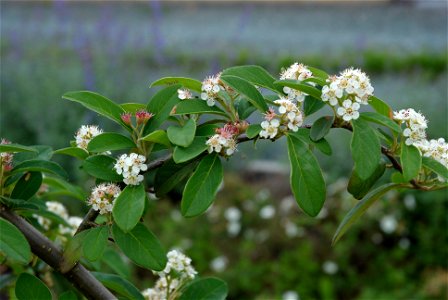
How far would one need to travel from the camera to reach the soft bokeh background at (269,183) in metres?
3.32

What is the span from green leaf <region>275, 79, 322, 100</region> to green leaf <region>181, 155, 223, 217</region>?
0.40 feet

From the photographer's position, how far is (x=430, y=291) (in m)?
3.10

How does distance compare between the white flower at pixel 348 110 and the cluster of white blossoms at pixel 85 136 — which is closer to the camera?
the white flower at pixel 348 110

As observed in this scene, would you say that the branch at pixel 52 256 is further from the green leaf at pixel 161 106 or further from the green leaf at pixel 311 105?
the green leaf at pixel 311 105

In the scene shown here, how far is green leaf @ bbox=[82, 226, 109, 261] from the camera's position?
0.87 meters

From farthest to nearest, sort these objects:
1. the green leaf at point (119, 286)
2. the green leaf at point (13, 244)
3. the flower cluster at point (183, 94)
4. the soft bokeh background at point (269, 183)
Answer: the soft bokeh background at point (269, 183) → the green leaf at point (119, 286) → the flower cluster at point (183, 94) → the green leaf at point (13, 244)

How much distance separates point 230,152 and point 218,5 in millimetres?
10237

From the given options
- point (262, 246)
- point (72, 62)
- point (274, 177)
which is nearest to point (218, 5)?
point (72, 62)

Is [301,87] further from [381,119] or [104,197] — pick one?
[104,197]

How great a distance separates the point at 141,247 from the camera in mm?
→ 879

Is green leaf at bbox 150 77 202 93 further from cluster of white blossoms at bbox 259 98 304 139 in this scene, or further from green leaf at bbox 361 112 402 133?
green leaf at bbox 361 112 402 133

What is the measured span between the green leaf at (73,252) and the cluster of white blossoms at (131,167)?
85 mm

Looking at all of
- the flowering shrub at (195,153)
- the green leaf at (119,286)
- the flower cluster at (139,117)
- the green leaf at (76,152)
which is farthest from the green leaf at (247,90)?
the green leaf at (119,286)

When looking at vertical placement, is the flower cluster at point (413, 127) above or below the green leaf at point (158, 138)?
above
